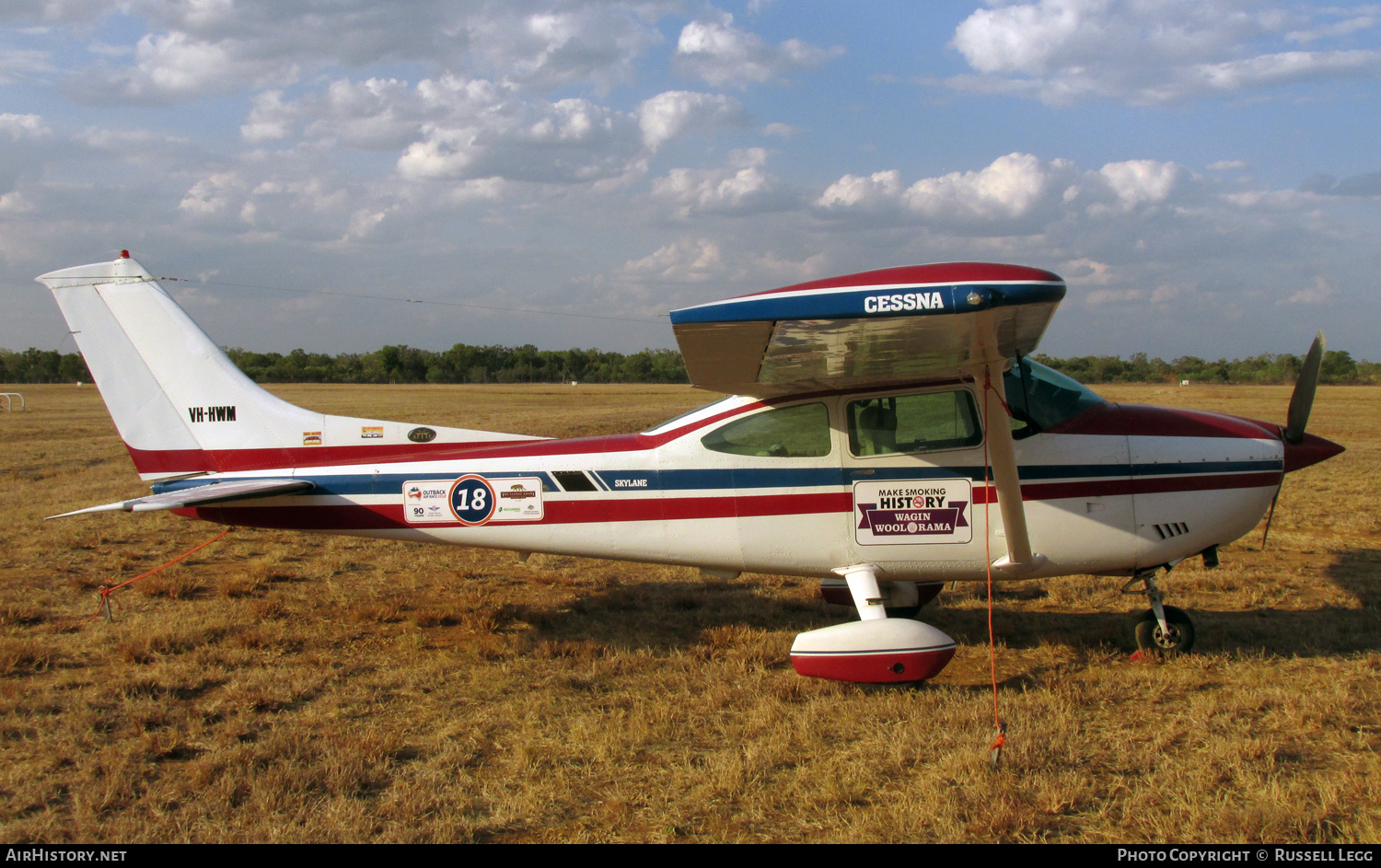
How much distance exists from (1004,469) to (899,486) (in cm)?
69

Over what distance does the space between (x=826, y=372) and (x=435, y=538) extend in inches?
121

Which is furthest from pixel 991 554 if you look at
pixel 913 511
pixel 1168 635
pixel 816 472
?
pixel 1168 635

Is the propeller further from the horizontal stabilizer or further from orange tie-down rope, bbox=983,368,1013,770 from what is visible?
the horizontal stabilizer

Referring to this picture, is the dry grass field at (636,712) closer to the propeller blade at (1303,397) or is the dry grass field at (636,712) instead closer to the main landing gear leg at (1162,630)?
the main landing gear leg at (1162,630)

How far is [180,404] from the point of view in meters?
6.40

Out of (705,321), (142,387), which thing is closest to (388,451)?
(142,387)

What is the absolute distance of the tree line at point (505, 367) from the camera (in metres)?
63.2

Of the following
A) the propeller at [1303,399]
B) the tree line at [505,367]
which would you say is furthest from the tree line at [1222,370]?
the propeller at [1303,399]

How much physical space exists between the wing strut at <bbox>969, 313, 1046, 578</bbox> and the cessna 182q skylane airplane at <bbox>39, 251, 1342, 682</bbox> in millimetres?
14

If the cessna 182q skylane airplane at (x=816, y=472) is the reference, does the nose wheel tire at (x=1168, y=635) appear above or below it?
below

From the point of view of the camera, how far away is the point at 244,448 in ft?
20.9

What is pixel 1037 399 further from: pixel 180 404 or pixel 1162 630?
pixel 180 404

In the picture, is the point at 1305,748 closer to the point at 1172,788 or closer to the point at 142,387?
the point at 1172,788

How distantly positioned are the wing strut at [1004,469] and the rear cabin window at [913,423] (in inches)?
11.6
